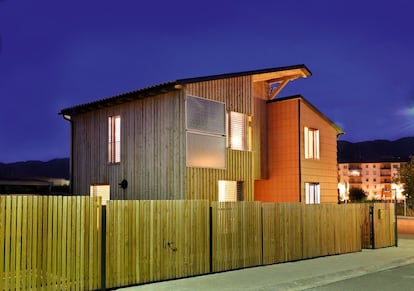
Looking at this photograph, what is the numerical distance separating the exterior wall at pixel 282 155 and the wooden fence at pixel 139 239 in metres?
4.47

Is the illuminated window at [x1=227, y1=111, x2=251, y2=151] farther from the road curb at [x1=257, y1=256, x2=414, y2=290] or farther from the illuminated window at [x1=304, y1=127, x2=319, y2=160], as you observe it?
the road curb at [x1=257, y1=256, x2=414, y2=290]

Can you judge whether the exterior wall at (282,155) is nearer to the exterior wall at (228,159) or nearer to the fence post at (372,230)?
the exterior wall at (228,159)

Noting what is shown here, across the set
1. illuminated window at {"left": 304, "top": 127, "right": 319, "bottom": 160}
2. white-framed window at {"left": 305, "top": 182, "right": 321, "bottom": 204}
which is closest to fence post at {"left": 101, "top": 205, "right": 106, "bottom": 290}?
white-framed window at {"left": 305, "top": 182, "right": 321, "bottom": 204}

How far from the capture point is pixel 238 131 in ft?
61.8

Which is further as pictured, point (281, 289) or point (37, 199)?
point (281, 289)

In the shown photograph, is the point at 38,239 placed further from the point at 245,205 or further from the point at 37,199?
the point at 245,205

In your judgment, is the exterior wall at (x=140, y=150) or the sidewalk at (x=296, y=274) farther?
the exterior wall at (x=140, y=150)

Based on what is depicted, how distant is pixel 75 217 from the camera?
996 cm

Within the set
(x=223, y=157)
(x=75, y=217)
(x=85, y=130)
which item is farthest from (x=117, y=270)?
(x=85, y=130)

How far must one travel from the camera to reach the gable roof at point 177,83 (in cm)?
1659

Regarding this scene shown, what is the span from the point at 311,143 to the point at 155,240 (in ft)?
40.1

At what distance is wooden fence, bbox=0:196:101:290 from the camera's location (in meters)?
8.94

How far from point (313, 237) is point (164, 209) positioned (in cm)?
597

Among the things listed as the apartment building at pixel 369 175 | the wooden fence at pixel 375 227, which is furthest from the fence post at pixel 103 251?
the apartment building at pixel 369 175
